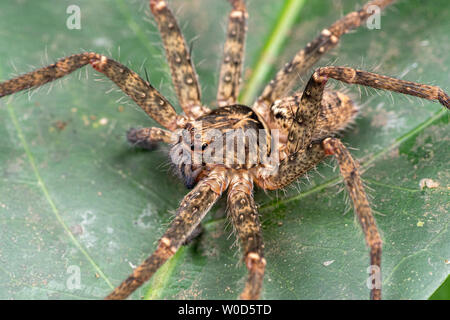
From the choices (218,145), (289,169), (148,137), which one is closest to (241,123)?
(218,145)

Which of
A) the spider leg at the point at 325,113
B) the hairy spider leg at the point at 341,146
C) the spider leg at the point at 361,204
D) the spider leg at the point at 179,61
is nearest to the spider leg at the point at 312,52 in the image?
the spider leg at the point at 325,113

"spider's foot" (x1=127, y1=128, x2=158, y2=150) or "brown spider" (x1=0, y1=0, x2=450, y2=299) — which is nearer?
"brown spider" (x1=0, y1=0, x2=450, y2=299)

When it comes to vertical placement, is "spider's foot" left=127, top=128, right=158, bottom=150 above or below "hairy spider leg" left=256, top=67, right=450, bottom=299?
above

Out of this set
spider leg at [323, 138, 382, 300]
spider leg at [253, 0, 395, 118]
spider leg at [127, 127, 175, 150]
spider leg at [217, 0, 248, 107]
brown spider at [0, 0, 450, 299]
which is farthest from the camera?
spider leg at [217, 0, 248, 107]

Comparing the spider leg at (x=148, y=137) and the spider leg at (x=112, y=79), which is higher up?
the spider leg at (x=112, y=79)

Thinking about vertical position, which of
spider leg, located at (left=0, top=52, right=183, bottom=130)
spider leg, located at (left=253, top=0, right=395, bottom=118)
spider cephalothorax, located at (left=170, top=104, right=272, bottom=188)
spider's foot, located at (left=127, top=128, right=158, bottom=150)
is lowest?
spider cephalothorax, located at (left=170, top=104, right=272, bottom=188)

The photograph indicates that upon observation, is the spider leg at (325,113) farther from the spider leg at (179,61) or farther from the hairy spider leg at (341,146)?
the spider leg at (179,61)

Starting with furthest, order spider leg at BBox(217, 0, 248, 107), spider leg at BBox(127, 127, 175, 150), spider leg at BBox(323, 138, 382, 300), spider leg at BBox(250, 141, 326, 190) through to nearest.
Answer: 1. spider leg at BBox(217, 0, 248, 107)
2. spider leg at BBox(127, 127, 175, 150)
3. spider leg at BBox(250, 141, 326, 190)
4. spider leg at BBox(323, 138, 382, 300)

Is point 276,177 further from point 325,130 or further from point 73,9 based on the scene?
point 73,9

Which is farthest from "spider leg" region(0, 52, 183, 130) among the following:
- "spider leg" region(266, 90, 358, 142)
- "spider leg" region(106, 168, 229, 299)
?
"spider leg" region(266, 90, 358, 142)

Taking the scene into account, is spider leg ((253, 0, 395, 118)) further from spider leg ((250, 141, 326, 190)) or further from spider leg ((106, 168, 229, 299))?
spider leg ((106, 168, 229, 299))
